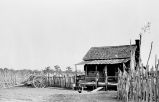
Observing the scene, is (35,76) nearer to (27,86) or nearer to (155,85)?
(27,86)

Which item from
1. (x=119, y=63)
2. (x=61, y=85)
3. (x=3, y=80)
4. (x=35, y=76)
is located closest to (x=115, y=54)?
(x=119, y=63)

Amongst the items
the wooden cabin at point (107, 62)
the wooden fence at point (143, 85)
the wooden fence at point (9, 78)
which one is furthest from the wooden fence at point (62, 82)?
the wooden fence at point (143, 85)

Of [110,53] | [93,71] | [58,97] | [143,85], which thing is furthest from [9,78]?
[143,85]

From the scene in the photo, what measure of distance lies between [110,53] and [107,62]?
3587 millimetres

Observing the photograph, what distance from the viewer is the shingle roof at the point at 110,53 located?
117ft

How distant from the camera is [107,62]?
3366 centimetres

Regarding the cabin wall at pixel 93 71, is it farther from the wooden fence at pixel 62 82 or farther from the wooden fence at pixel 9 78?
the wooden fence at pixel 9 78

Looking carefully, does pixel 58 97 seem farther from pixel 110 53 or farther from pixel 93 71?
pixel 110 53

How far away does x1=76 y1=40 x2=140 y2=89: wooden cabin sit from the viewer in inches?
1309

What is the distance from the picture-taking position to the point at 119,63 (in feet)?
110

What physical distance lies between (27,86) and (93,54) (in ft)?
30.5

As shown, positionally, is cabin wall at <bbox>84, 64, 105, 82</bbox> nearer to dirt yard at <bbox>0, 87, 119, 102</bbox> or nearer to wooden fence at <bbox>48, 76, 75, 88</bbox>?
wooden fence at <bbox>48, 76, 75, 88</bbox>

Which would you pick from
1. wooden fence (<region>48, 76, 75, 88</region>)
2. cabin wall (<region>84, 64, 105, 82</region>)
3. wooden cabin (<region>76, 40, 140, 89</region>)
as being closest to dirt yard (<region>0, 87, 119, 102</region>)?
wooden cabin (<region>76, 40, 140, 89</region>)

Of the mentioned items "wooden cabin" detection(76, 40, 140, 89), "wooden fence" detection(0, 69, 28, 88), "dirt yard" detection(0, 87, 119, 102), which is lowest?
"dirt yard" detection(0, 87, 119, 102)
